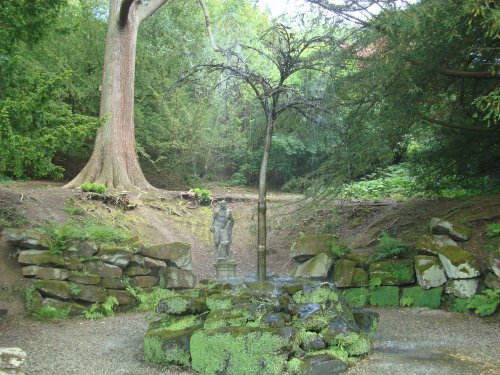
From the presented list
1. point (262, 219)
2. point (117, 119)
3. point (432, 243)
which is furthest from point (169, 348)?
point (117, 119)

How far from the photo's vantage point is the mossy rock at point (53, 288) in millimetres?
8219

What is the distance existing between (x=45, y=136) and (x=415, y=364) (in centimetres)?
543

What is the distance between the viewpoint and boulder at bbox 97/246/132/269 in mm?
8961

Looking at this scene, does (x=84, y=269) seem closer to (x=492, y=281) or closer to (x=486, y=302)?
(x=486, y=302)

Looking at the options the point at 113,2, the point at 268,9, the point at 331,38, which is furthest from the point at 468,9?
the point at 113,2

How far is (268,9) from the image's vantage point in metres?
7.81

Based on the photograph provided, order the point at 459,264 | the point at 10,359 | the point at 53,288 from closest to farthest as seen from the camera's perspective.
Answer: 1. the point at 10,359
2. the point at 459,264
3. the point at 53,288

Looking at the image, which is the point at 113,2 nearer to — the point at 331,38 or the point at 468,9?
the point at 331,38

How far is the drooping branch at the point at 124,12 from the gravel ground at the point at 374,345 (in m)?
9.40

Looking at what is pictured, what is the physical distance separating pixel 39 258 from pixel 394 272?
241 inches

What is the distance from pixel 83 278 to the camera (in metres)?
8.59

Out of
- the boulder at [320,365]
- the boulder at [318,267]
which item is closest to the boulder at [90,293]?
the boulder at [318,267]

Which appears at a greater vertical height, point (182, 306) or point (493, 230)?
point (493, 230)

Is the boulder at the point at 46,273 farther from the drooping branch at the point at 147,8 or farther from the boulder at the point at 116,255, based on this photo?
the drooping branch at the point at 147,8
